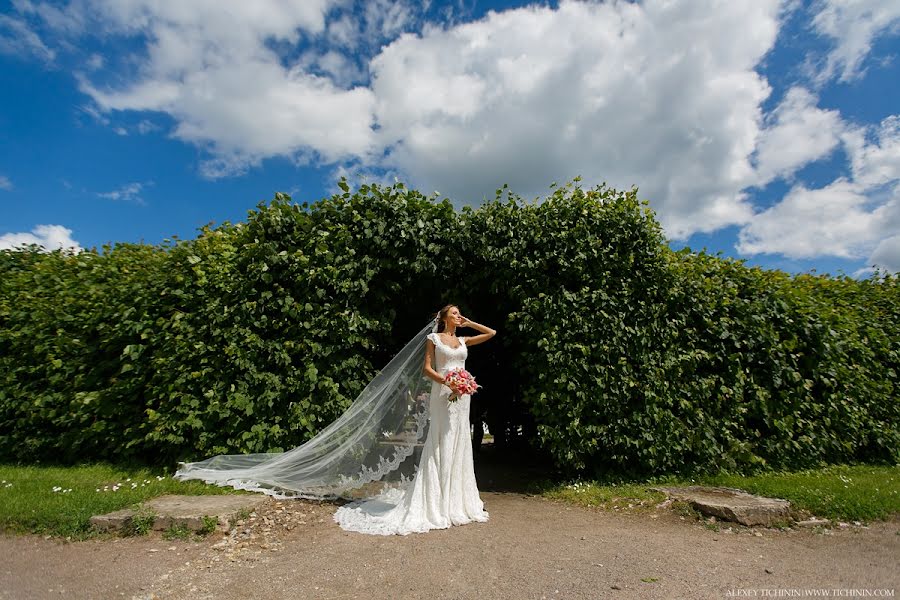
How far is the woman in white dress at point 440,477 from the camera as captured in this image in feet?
17.1

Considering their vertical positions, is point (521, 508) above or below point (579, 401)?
below

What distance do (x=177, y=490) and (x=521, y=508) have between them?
4169 mm

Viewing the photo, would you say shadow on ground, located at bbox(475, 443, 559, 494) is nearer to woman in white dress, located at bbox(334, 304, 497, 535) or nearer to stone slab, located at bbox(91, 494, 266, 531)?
woman in white dress, located at bbox(334, 304, 497, 535)

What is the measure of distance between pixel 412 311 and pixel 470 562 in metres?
4.12

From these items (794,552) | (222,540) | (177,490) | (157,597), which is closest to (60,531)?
(177,490)

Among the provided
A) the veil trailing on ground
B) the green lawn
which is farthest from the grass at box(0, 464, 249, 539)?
the veil trailing on ground

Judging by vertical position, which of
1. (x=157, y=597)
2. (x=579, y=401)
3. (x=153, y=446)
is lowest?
(x=157, y=597)

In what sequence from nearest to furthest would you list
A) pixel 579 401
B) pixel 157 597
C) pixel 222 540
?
pixel 157 597, pixel 222 540, pixel 579 401

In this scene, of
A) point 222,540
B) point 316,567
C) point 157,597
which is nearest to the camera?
point 157,597

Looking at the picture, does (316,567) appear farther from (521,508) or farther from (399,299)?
(399,299)

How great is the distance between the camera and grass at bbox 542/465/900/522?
211 inches

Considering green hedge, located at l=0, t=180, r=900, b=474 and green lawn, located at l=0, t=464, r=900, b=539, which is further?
green hedge, located at l=0, t=180, r=900, b=474

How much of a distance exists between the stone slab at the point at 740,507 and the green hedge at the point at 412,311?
83cm

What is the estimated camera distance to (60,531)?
4.88 m
